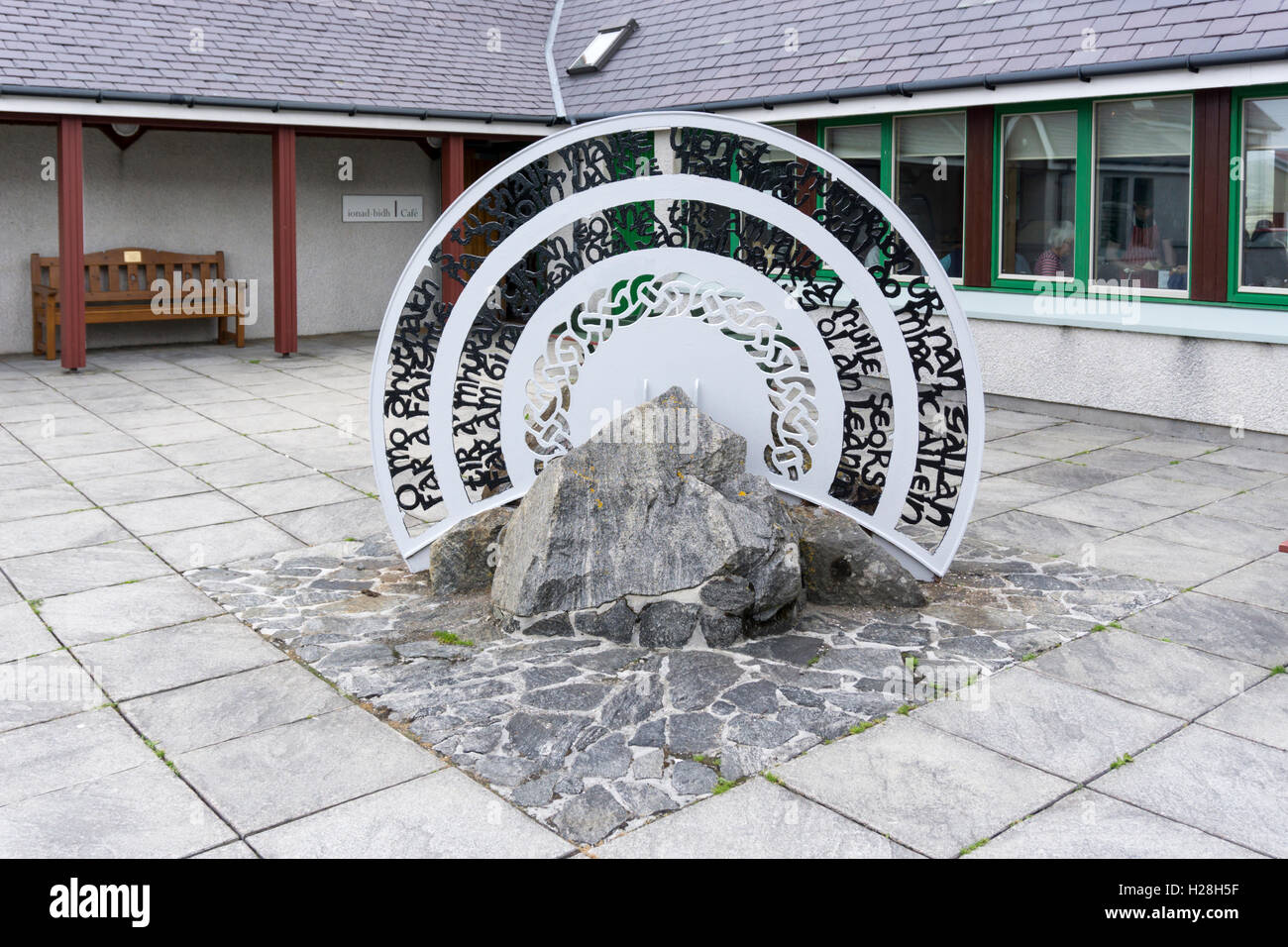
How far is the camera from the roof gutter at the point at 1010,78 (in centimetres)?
1012

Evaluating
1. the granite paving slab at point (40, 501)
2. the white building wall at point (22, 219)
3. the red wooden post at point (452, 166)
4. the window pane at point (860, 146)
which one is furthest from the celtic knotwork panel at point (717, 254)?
the white building wall at point (22, 219)

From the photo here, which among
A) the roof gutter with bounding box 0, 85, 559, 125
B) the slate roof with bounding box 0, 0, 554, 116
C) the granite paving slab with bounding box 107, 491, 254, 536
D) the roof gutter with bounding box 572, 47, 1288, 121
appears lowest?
the granite paving slab with bounding box 107, 491, 254, 536

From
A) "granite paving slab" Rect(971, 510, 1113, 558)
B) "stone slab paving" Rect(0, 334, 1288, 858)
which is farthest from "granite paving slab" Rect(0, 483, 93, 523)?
"granite paving slab" Rect(971, 510, 1113, 558)

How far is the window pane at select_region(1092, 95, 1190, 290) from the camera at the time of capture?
1109 cm

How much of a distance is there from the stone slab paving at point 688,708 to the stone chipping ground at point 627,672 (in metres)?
0.02

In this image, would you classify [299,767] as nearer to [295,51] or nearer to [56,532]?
[56,532]

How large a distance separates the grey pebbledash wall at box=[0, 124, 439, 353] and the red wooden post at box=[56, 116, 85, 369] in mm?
2127

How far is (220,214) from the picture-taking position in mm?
17531

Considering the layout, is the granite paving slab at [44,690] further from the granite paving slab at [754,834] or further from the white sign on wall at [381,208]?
the white sign on wall at [381,208]

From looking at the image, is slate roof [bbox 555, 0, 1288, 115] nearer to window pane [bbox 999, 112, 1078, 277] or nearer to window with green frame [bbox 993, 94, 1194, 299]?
window with green frame [bbox 993, 94, 1194, 299]

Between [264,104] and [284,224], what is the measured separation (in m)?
1.47

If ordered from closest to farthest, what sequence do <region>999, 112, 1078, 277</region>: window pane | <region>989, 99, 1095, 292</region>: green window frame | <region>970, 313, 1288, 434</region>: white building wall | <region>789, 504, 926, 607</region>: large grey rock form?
<region>789, 504, 926, 607</region>: large grey rock < <region>970, 313, 1288, 434</region>: white building wall < <region>989, 99, 1095, 292</region>: green window frame < <region>999, 112, 1078, 277</region>: window pane

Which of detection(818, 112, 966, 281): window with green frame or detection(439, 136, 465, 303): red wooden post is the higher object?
detection(439, 136, 465, 303): red wooden post

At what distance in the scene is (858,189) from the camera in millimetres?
6543
